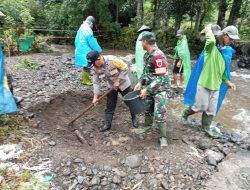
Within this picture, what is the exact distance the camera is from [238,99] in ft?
25.7

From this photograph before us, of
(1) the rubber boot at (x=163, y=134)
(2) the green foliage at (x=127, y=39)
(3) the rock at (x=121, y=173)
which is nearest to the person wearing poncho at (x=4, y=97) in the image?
(3) the rock at (x=121, y=173)

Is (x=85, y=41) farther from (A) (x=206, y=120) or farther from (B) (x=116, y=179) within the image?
(B) (x=116, y=179)

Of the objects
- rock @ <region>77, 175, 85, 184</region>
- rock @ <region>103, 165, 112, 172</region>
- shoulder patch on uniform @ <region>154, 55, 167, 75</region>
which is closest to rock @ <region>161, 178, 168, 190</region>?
rock @ <region>103, 165, 112, 172</region>

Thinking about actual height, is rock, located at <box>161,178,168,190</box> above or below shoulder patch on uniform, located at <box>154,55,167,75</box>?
below

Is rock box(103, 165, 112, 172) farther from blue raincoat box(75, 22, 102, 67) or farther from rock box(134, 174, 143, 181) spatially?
blue raincoat box(75, 22, 102, 67)

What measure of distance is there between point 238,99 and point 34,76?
555 centimetres

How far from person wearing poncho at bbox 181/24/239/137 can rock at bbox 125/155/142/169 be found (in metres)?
1.46

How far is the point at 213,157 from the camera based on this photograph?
4129mm

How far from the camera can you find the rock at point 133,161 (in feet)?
12.4

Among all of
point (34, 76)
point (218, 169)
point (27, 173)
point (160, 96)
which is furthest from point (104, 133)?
point (34, 76)

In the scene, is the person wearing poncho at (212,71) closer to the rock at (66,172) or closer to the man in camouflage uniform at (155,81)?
the man in camouflage uniform at (155,81)

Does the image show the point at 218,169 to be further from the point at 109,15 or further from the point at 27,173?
the point at 109,15

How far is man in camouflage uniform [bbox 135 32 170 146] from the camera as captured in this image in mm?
3941

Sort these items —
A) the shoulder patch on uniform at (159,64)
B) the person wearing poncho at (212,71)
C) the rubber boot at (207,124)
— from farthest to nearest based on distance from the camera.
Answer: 1. the rubber boot at (207,124)
2. the person wearing poncho at (212,71)
3. the shoulder patch on uniform at (159,64)
